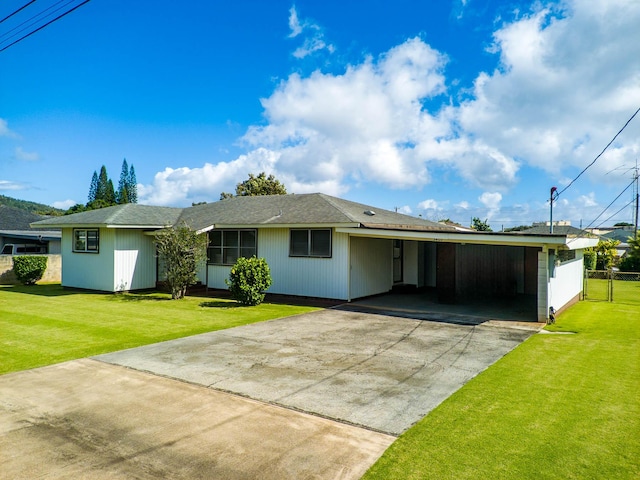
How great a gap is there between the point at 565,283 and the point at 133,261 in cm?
1640

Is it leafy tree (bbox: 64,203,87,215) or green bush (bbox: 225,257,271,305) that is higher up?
leafy tree (bbox: 64,203,87,215)

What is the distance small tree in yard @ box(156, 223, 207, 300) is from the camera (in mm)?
14336

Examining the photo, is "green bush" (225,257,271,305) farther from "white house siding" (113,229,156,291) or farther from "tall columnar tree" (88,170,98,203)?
"tall columnar tree" (88,170,98,203)

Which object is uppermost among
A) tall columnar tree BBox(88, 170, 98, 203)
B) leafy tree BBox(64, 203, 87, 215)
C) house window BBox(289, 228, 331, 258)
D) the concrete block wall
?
tall columnar tree BBox(88, 170, 98, 203)

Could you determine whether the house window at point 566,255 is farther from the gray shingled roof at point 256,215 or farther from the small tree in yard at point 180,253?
the small tree in yard at point 180,253

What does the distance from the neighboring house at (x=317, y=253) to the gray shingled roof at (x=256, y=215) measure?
57 millimetres

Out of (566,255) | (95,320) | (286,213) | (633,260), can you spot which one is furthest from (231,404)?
(633,260)

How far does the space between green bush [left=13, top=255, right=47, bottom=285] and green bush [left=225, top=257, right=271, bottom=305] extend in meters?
12.6

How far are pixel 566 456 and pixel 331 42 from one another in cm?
1445

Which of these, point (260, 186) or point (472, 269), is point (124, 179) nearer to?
point (260, 186)

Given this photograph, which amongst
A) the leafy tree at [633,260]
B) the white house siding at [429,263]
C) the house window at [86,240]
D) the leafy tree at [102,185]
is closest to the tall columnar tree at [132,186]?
the leafy tree at [102,185]

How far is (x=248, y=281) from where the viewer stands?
532 inches

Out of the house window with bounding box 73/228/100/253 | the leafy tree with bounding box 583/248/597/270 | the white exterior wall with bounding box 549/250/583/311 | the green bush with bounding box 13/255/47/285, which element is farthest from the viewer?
the leafy tree with bounding box 583/248/597/270

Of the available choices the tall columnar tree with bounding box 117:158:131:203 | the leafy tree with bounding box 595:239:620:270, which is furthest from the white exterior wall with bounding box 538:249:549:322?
the tall columnar tree with bounding box 117:158:131:203
